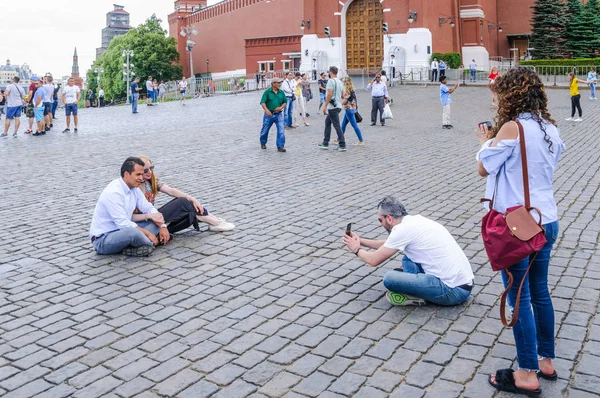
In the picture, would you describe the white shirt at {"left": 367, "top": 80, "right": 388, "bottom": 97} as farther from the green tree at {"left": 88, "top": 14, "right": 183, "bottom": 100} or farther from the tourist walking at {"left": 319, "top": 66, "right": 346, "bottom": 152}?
the green tree at {"left": 88, "top": 14, "right": 183, "bottom": 100}

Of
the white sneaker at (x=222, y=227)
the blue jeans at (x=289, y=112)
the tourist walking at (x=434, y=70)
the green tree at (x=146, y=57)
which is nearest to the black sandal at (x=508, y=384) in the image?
the white sneaker at (x=222, y=227)

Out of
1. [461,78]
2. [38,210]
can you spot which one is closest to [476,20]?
[461,78]

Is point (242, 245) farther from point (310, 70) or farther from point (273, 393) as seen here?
point (310, 70)

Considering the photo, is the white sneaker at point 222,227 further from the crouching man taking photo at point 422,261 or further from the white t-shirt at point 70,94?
the white t-shirt at point 70,94

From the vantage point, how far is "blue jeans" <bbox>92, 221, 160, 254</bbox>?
19.1ft

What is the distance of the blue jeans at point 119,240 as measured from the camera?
19.1ft

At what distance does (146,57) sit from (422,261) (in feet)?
194

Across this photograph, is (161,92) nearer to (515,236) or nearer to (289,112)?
(289,112)

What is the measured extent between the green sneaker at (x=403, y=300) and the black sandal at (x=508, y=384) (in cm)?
112

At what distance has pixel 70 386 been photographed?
3541 mm

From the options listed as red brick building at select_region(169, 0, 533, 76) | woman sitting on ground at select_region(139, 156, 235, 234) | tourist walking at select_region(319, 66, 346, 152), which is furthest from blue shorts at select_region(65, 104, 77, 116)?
red brick building at select_region(169, 0, 533, 76)

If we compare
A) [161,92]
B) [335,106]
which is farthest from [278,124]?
[161,92]

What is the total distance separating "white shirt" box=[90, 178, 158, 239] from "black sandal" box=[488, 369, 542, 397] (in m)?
3.54

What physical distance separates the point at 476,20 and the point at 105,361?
40.6m
